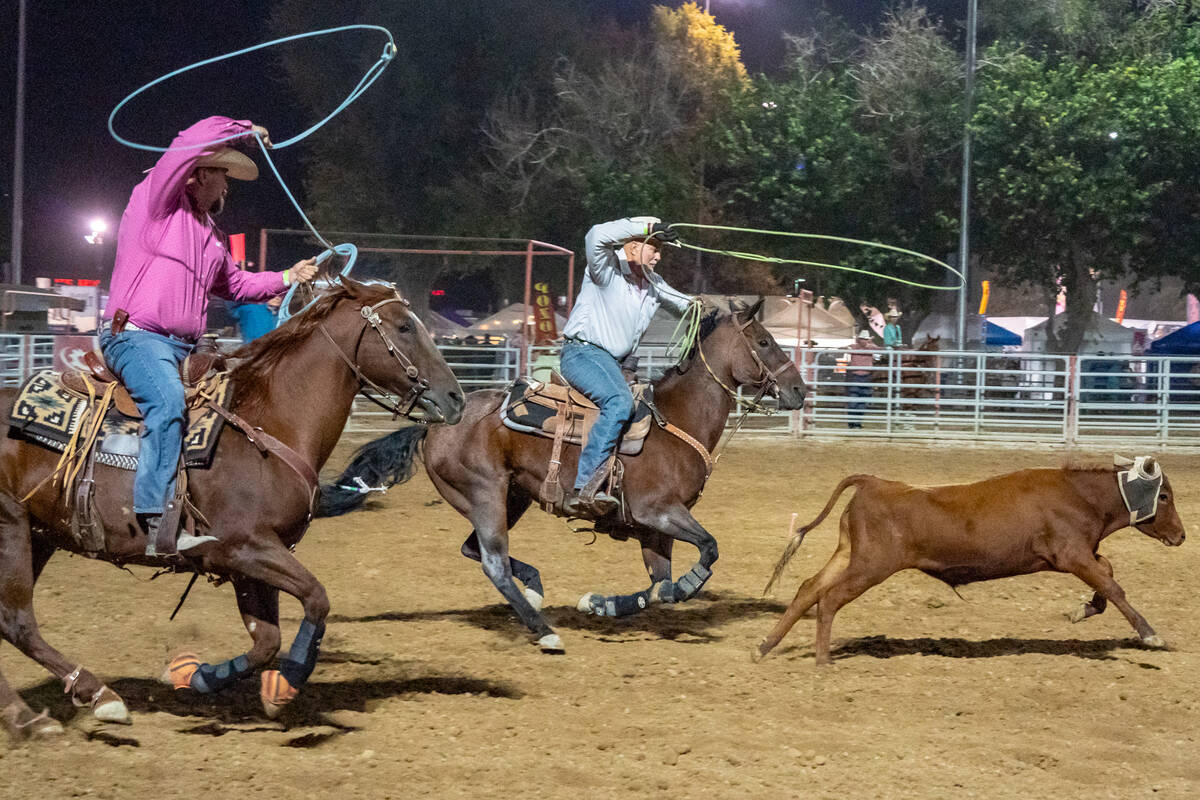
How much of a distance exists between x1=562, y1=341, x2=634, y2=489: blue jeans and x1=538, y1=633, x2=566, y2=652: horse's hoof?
0.83 meters

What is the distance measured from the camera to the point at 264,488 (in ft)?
15.2

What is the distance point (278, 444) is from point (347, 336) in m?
0.55

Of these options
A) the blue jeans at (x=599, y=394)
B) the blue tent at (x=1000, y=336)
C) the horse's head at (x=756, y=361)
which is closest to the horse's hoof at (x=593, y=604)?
the blue jeans at (x=599, y=394)

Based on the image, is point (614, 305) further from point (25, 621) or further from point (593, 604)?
point (25, 621)

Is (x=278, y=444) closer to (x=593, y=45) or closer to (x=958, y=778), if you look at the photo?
(x=958, y=778)

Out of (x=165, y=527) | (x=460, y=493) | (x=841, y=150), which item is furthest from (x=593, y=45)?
(x=165, y=527)

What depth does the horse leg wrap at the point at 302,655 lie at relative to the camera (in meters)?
4.62

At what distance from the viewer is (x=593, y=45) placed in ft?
106

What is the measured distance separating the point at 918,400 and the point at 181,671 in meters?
14.0

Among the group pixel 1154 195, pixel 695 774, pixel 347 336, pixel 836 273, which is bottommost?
pixel 695 774

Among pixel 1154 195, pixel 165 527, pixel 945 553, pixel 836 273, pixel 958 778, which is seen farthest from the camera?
pixel 836 273

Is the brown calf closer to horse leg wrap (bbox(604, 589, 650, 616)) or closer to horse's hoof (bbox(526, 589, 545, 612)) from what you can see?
horse leg wrap (bbox(604, 589, 650, 616))

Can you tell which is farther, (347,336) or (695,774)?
(347,336)

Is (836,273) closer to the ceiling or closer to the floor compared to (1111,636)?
closer to the ceiling
